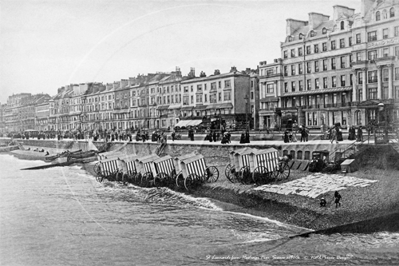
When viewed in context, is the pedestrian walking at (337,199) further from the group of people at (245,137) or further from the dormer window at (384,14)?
the group of people at (245,137)

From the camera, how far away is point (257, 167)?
11031mm

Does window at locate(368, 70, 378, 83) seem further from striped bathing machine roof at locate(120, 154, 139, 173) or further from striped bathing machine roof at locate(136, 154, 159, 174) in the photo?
striped bathing machine roof at locate(120, 154, 139, 173)

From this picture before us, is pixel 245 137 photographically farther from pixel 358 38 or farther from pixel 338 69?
pixel 358 38

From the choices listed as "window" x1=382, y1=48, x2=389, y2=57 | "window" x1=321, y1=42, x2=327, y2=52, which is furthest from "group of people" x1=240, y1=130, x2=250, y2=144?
"window" x1=382, y1=48, x2=389, y2=57

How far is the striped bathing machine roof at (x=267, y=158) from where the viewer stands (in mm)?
11094

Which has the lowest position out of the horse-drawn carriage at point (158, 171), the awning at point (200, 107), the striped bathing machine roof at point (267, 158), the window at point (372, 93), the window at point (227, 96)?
the horse-drawn carriage at point (158, 171)

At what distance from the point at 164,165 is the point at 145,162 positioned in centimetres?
56

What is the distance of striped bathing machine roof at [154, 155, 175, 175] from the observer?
40.7ft

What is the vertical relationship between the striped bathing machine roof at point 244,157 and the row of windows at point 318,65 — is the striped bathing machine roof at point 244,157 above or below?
below

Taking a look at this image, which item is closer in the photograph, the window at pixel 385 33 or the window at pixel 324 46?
the window at pixel 385 33

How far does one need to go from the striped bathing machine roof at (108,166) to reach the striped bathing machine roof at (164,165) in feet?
4.25

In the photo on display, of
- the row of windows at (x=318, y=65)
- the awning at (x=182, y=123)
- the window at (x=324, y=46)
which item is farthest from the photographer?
the awning at (x=182, y=123)

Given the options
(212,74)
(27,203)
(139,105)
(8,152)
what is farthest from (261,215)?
(8,152)

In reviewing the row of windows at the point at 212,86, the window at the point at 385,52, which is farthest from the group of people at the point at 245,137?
the window at the point at 385,52
